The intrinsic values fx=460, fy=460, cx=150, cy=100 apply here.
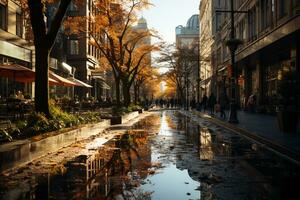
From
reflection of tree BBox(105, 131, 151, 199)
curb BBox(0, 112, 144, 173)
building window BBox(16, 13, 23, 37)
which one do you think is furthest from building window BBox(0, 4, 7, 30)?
reflection of tree BBox(105, 131, 151, 199)

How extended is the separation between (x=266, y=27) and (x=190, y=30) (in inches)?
5342

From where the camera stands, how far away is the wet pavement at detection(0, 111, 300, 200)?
7.27m

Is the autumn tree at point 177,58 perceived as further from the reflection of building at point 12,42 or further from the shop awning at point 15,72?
the shop awning at point 15,72

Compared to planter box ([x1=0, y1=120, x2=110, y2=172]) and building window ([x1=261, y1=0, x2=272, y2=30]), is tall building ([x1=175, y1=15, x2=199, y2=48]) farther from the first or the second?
planter box ([x1=0, y1=120, x2=110, y2=172])

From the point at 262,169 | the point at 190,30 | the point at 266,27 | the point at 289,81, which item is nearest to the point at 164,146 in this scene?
the point at 262,169

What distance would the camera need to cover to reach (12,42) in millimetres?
33969

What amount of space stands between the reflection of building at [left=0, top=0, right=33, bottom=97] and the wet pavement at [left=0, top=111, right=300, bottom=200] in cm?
2122

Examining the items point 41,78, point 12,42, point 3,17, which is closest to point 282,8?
point 12,42

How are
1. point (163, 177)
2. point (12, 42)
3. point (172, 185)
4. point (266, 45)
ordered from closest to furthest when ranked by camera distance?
point (172, 185) < point (163, 177) < point (266, 45) < point (12, 42)

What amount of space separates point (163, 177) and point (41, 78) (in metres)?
8.66

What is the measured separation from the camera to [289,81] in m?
18.4

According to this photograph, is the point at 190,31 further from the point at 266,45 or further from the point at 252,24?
the point at 266,45

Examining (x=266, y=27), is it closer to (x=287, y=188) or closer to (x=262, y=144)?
(x=262, y=144)

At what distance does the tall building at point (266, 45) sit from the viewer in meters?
27.2
